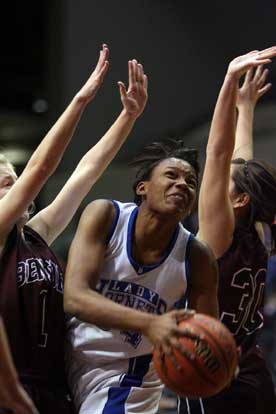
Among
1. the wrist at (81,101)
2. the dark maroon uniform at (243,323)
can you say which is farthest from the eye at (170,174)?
the dark maroon uniform at (243,323)

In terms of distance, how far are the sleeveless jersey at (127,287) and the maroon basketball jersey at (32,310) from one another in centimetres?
11

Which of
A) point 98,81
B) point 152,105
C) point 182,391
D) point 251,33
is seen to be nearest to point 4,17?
point 152,105

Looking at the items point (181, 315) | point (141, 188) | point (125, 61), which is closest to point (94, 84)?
point (141, 188)

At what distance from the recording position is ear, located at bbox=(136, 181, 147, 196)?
3496 mm

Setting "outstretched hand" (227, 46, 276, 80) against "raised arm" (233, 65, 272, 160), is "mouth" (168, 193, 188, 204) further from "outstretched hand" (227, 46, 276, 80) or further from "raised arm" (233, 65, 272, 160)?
"raised arm" (233, 65, 272, 160)

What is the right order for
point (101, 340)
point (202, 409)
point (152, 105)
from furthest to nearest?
point (152, 105)
point (202, 409)
point (101, 340)

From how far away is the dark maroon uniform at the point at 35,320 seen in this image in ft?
10.9

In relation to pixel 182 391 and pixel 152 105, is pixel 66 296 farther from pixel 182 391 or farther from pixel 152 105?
pixel 152 105

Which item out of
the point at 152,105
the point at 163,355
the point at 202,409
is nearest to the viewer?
the point at 163,355

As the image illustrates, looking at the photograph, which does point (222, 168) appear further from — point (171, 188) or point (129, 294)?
point (129, 294)

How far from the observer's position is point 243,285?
3.84 metres

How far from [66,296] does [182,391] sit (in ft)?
1.76

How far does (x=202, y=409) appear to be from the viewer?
12.3 ft

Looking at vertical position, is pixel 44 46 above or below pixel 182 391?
below
